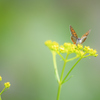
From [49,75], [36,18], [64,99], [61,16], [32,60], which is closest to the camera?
[64,99]

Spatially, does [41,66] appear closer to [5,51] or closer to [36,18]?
[5,51]

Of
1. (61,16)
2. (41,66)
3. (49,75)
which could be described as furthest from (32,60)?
(61,16)

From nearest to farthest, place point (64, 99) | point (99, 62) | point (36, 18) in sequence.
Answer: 1. point (64, 99)
2. point (99, 62)
3. point (36, 18)

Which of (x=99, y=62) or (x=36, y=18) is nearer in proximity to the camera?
(x=99, y=62)

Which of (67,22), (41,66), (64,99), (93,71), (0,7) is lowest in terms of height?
(64,99)

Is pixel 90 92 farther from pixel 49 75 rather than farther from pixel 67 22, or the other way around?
pixel 67 22

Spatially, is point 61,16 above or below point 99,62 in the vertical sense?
above

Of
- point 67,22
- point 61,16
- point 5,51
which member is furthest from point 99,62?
point 5,51
